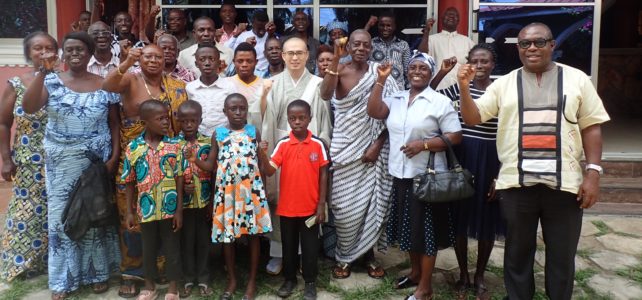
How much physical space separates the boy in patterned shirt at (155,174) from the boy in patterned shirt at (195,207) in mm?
81

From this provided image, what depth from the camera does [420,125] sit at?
330 cm

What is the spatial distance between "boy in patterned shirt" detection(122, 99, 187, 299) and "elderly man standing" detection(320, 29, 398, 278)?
101 centimetres

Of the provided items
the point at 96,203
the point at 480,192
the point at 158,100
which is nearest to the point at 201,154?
→ the point at 158,100

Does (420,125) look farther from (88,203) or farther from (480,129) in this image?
(88,203)

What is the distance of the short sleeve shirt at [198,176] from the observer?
133 inches

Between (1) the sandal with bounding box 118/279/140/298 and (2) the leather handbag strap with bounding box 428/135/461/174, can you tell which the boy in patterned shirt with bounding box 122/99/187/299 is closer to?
(1) the sandal with bounding box 118/279/140/298

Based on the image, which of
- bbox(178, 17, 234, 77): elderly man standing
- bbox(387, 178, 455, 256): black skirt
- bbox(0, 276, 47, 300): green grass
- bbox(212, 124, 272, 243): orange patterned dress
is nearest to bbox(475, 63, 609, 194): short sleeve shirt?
bbox(387, 178, 455, 256): black skirt

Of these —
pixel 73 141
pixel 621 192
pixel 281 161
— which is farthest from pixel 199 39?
pixel 621 192

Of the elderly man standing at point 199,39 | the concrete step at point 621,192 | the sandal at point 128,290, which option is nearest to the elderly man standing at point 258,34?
the elderly man standing at point 199,39

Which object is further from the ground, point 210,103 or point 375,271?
point 210,103

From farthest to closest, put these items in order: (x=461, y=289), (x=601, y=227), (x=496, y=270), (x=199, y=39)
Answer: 1. (x=601, y=227)
2. (x=199, y=39)
3. (x=496, y=270)
4. (x=461, y=289)

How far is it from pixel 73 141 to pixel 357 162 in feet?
5.87

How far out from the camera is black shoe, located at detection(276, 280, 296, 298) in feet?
11.7

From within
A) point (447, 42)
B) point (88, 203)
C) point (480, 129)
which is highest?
point (447, 42)
